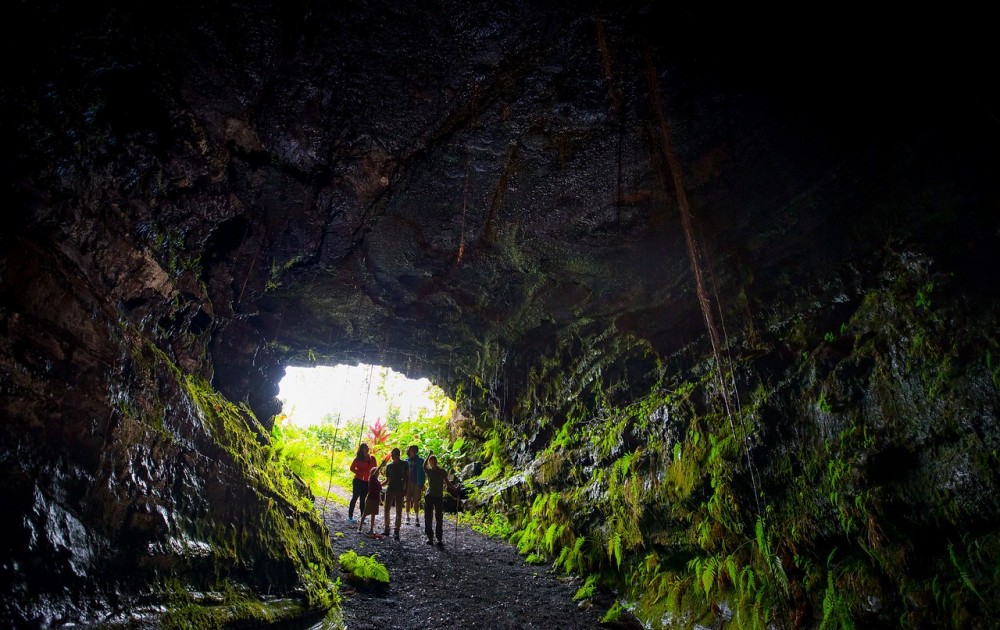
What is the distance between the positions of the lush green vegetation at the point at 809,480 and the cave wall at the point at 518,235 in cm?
3

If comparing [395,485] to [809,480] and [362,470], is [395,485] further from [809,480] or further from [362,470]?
[809,480]

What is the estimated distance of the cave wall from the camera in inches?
155

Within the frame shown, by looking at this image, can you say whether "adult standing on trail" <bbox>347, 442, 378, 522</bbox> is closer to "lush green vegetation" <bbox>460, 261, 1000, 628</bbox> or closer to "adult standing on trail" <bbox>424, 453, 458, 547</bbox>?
"adult standing on trail" <bbox>424, 453, 458, 547</bbox>

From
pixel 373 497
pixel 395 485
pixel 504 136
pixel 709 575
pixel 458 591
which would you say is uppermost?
pixel 504 136

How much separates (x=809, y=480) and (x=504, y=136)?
18.9 feet

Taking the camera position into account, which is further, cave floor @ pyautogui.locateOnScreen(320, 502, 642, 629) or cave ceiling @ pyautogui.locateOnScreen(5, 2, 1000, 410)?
cave floor @ pyautogui.locateOnScreen(320, 502, 642, 629)

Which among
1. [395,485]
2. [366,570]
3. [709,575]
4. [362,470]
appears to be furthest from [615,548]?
[362,470]

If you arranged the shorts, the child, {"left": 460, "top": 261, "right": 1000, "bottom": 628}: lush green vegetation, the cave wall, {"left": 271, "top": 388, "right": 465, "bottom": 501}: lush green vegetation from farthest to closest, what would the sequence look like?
{"left": 271, "top": 388, "right": 465, "bottom": 501}: lush green vegetation < the shorts < the child < {"left": 460, "top": 261, "right": 1000, "bottom": 628}: lush green vegetation < the cave wall

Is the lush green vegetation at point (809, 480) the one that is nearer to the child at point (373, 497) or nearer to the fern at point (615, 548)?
the fern at point (615, 548)

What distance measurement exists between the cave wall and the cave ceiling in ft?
0.11

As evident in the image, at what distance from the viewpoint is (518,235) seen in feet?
24.5

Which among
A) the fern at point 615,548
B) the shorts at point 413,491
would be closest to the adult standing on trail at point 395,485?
the shorts at point 413,491

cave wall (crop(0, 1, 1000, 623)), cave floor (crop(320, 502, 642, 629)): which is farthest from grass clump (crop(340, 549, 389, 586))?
cave wall (crop(0, 1, 1000, 623))

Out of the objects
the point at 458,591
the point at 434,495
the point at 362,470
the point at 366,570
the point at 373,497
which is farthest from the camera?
the point at 362,470
